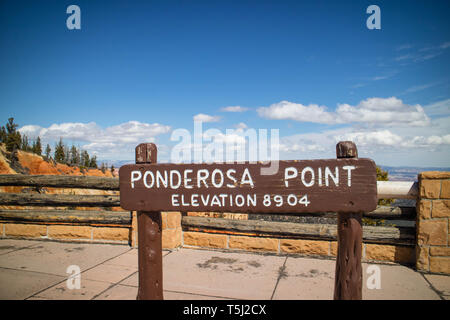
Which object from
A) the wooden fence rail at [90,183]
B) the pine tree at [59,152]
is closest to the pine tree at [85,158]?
the pine tree at [59,152]

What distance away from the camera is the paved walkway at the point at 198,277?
3066mm

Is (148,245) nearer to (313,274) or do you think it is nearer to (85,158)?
(313,274)

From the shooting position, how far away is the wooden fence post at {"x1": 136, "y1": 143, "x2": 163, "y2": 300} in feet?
7.41

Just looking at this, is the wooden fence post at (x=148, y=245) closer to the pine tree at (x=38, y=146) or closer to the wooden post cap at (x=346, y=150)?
the wooden post cap at (x=346, y=150)

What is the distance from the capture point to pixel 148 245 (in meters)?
2.26

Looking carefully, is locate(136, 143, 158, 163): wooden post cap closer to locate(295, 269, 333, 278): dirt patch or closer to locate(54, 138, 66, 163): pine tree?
→ locate(295, 269, 333, 278): dirt patch

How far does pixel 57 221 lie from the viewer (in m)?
5.19

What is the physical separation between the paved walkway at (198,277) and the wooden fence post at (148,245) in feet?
2.68

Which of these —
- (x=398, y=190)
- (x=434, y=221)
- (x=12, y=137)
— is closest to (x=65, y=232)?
(x=398, y=190)

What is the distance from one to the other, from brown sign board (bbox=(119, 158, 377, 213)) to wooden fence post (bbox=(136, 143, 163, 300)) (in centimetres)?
9

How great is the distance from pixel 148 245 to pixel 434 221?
3.43m

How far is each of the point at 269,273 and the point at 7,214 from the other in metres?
4.91
